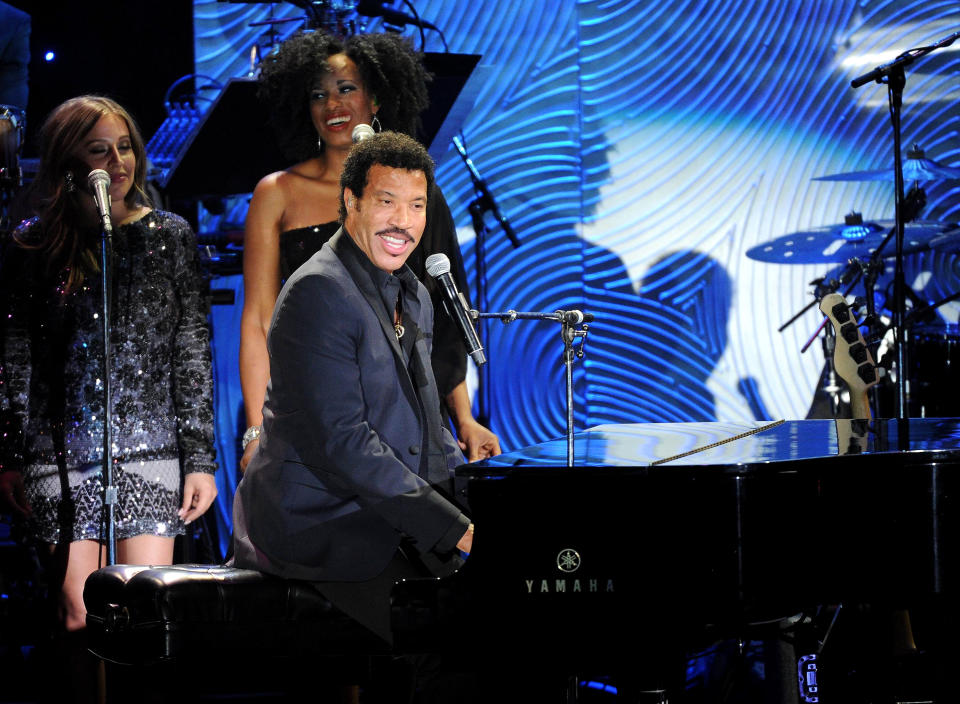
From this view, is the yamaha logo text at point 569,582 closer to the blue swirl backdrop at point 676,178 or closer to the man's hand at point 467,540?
the man's hand at point 467,540

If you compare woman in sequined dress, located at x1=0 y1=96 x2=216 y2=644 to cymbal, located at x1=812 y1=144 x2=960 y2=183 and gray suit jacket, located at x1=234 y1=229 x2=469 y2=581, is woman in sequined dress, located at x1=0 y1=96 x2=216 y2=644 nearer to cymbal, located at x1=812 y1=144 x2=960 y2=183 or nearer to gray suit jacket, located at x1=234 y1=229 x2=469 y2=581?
gray suit jacket, located at x1=234 y1=229 x2=469 y2=581

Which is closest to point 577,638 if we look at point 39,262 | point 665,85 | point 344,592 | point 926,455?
point 344,592

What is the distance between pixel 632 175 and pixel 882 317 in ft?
5.09

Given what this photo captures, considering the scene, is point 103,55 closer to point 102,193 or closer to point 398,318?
point 102,193

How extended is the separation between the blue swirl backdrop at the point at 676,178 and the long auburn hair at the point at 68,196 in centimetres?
307

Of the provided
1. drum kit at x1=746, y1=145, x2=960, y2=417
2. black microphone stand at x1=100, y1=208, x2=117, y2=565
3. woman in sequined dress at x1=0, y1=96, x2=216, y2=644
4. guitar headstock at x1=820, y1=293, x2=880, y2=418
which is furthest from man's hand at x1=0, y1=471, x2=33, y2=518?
drum kit at x1=746, y1=145, x2=960, y2=417

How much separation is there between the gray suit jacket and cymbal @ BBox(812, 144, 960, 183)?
3.76m

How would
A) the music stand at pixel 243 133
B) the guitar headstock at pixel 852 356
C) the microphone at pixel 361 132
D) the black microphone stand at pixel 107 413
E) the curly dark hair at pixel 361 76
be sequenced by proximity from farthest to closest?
the guitar headstock at pixel 852 356, the music stand at pixel 243 133, the curly dark hair at pixel 361 76, the microphone at pixel 361 132, the black microphone stand at pixel 107 413

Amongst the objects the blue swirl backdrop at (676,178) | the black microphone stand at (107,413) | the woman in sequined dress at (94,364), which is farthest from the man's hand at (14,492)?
the blue swirl backdrop at (676,178)

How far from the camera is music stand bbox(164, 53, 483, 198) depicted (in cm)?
394

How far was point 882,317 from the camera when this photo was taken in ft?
20.0

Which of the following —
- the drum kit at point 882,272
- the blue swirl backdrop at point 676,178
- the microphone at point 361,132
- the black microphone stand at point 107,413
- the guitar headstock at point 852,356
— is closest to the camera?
the black microphone stand at point 107,413

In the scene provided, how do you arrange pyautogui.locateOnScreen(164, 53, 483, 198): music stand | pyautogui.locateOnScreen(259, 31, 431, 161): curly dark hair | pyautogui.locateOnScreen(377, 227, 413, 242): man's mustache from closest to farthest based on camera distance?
1. pyautogui.locateOnScreen(377, 227, 413, 242): man's mustache
2. pyautogui.locateOnScreen(259, 31, 431, 161): curly dark hair
3. pyautogui.locateOnScreen(164, 53, 483, 198): music stand

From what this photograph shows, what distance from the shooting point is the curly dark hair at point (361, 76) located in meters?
3.60
